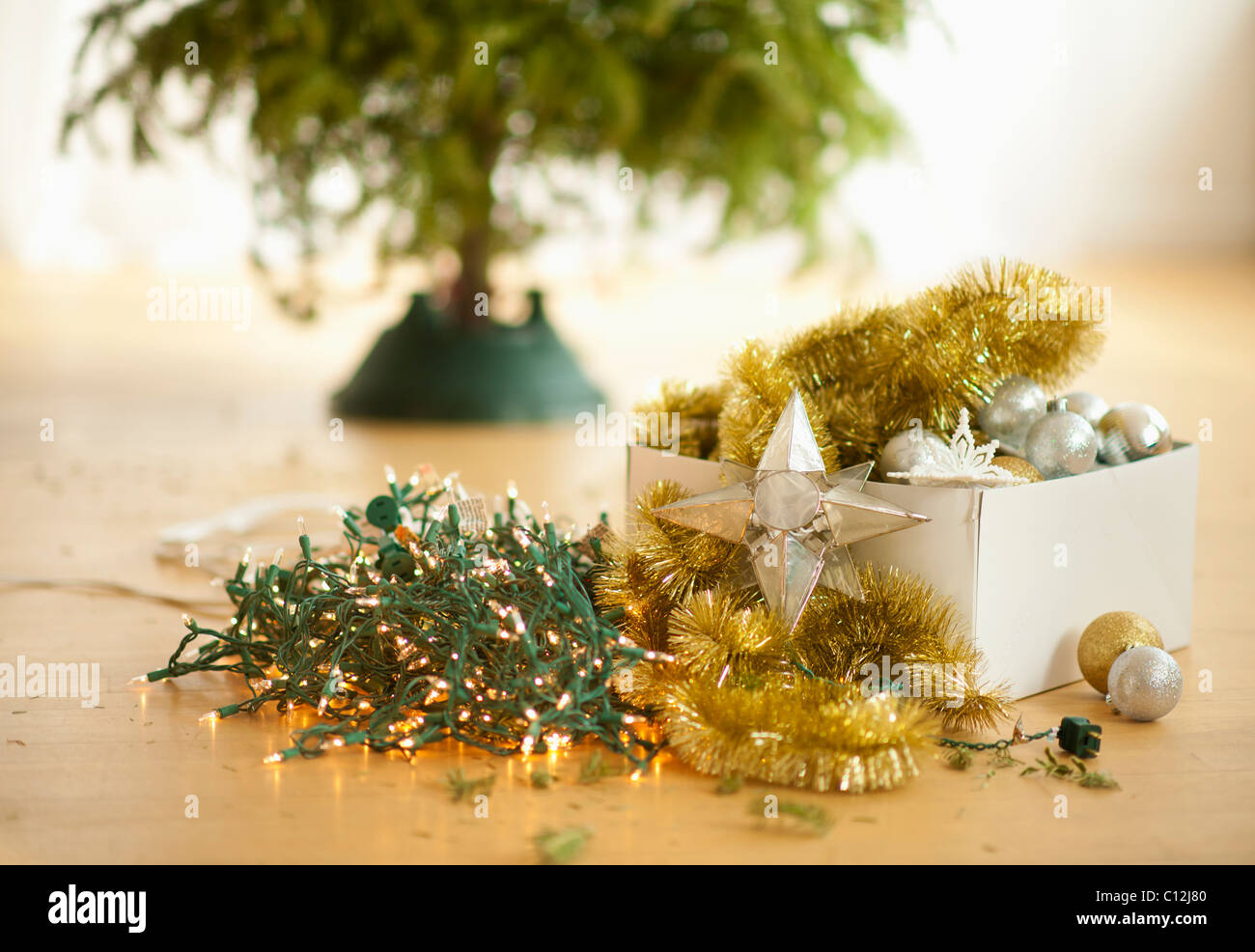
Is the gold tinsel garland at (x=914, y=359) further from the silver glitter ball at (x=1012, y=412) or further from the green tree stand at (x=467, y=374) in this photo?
the green tree stand at (x=467, y=374)

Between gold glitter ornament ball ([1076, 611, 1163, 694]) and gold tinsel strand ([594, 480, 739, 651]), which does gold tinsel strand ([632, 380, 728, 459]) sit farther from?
gold glitter ornament ball ([1076, 611, 1163, 694])

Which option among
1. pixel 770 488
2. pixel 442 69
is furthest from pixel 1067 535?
pixel 442 69

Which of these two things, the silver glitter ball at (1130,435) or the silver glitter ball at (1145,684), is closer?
the silver glitter ball at (1145,684)

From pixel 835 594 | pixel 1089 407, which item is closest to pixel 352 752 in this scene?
pixel 835 594

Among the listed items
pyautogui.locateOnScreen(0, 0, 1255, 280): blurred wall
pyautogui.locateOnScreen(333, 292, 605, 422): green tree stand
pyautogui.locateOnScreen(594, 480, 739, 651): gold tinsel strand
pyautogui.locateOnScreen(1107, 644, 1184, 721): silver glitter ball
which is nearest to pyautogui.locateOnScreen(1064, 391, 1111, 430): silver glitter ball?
pyautogui.locateOnScreen(1107, 644, 1184, 721): silver glitter ball

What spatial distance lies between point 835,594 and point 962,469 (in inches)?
5.5

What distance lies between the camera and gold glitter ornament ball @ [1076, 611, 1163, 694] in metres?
1.03

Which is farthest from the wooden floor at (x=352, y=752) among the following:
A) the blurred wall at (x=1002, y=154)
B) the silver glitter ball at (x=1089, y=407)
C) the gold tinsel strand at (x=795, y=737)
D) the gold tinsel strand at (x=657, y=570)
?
the blurred wall at (x=1002, y=154)

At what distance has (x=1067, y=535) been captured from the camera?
3.43 feet

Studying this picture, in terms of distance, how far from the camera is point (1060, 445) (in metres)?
1.06

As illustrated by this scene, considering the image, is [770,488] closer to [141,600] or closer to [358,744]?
[358,744]

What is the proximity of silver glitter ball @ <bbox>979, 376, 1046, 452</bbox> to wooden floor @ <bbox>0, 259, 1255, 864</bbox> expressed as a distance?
22 cm

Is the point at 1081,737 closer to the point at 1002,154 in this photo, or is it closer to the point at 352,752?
the point at 352,752

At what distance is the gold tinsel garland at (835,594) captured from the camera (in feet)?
2.84
